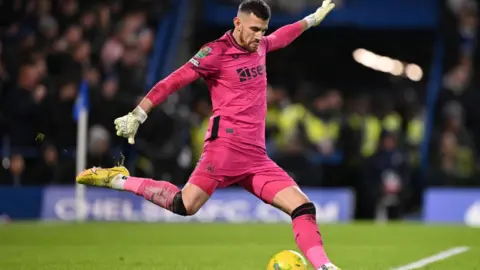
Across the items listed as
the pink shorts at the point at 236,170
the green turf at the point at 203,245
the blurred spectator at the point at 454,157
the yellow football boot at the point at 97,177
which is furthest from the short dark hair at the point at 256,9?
the blurred spectator at the point at 454,157

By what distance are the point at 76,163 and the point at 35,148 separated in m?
0.79

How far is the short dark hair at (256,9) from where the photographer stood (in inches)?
355

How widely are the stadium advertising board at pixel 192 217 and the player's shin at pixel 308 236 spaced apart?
10.5 metres

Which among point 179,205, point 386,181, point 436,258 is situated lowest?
point 436,258

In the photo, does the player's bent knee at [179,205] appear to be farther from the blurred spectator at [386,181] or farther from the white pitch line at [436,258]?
the blurred spectator at [386,181]

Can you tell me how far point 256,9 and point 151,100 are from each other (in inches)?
45.8

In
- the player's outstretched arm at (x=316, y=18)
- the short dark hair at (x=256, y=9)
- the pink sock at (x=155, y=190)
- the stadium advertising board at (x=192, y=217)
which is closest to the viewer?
the short dark hair at (x=256, y=9)

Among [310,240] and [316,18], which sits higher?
[316,18]

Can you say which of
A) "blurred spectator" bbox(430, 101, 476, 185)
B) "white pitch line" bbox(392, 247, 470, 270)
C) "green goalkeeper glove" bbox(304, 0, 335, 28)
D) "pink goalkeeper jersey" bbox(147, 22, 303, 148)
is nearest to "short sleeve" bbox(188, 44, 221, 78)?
"pink goalkeeper jersey" bbox(147, 22, 303, 148)

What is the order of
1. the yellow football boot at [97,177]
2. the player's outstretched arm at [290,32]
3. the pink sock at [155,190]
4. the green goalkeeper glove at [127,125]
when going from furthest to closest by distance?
the player's outstretched arm at [290,32]
the yellow football boot at [97,177]
the pink sock at [155,190]
the green goalkeeper glove at [127,125]

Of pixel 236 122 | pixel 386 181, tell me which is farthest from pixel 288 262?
pixel 386 181

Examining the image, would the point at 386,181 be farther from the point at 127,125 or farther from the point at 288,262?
the point at 127,125

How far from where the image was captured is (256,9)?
29.6ft

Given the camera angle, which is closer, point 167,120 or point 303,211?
point 303,211
